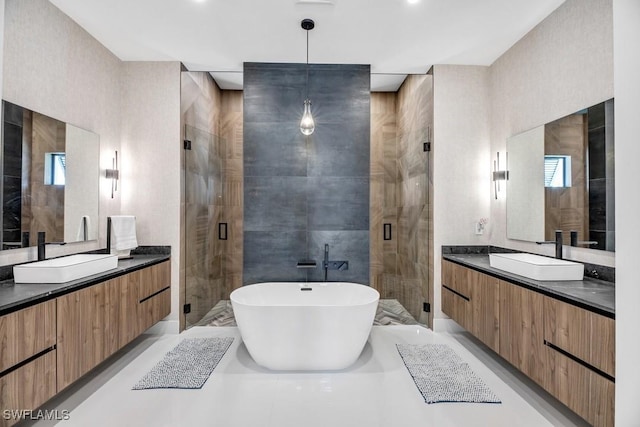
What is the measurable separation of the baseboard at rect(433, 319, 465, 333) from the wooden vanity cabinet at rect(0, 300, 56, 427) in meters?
3.26

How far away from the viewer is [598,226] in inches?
85.5

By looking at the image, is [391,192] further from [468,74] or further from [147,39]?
[147,39]

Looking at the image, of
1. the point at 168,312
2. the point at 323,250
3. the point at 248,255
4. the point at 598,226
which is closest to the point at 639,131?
the point at 598,226

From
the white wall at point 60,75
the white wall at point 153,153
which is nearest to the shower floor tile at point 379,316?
the white wall at point 153,153

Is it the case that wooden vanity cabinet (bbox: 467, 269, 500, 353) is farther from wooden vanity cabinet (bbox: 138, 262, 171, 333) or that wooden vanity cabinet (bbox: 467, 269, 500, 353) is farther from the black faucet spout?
wooden vanity cabinet (bbox: 138, 262, 171, 333)

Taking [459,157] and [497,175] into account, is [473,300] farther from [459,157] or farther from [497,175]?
[459,157]

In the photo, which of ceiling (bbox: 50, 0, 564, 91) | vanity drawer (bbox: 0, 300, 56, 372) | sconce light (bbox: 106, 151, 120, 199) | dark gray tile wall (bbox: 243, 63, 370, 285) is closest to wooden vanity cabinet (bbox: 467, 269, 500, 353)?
dark gray tile wall (bbox: 243, 63, 370, 285)

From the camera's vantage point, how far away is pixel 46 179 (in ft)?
7.90

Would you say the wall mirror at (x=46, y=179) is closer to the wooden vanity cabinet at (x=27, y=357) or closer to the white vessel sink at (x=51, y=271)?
the white vessel sink at (x=51, y=271)

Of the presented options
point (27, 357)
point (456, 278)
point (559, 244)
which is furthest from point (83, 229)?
point (559, 244)

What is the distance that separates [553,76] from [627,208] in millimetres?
1716

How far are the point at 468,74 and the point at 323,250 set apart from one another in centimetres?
250

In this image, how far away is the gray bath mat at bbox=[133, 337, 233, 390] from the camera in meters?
2.38

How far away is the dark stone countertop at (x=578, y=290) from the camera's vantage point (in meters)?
1.65
